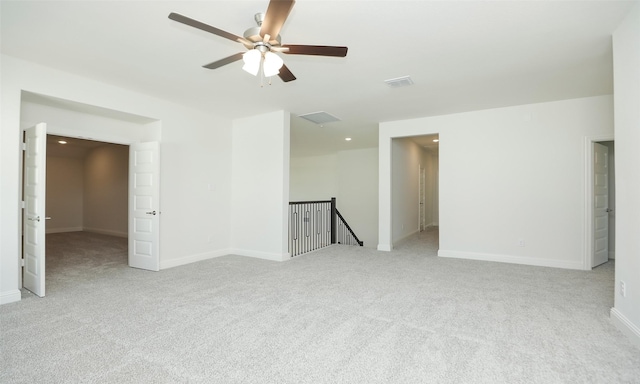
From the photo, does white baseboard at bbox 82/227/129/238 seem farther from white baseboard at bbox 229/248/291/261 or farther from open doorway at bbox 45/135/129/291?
white baseboard at bbox 229/248/291/261

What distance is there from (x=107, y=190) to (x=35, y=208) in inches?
248

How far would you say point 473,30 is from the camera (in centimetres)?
268

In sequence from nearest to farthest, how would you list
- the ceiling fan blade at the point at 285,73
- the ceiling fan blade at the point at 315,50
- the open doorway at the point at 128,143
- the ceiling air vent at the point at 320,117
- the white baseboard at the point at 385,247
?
the ceiling fan blade at the point at 315,50 < the ceiling fan blade at the point at 285,73 < the open doorway at the point at 128,143 < the ceiling air vent at the point at 320,117 < the white baseboard at the point at 385,247

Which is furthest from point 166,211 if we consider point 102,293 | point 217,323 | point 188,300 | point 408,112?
point 408,112

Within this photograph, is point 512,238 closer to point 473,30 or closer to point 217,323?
point 473,30

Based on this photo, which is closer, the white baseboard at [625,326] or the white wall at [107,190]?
the white baseboard at [625,326]

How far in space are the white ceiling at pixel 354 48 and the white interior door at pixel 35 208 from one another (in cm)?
93

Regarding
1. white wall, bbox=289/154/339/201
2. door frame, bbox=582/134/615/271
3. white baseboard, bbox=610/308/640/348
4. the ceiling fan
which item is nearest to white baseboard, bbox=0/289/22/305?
the ceiling fan

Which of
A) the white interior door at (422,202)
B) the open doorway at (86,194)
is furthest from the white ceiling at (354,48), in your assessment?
the open doorway at (86,194)

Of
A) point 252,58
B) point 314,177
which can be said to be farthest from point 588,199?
point 314,177

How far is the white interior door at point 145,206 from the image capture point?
461cm

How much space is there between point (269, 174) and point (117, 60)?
2780mm

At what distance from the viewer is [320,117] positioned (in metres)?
5.68

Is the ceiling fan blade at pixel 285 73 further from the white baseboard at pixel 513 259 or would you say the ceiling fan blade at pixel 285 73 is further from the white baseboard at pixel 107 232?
the white baseboard at pixel 107 232
